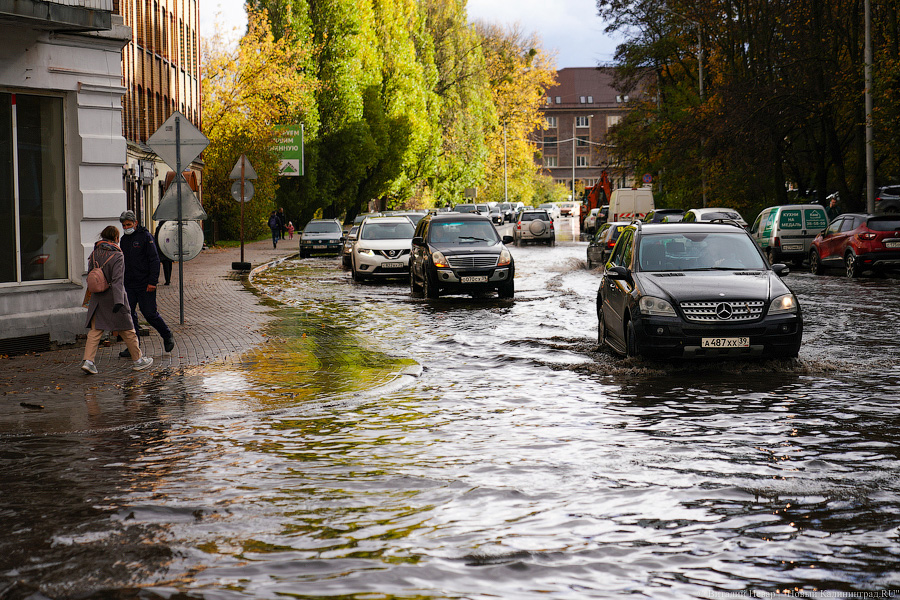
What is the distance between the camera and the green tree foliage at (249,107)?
1962 inches

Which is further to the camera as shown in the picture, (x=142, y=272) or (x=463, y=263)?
(x=463, y=263)

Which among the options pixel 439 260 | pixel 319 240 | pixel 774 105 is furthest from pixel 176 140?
pixel 319 240

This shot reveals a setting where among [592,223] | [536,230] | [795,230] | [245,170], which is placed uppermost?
[245,170]

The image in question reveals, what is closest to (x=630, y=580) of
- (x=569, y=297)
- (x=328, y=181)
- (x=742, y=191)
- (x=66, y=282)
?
(x=66, y=282)

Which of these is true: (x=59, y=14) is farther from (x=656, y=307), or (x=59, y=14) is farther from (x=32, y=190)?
(x=656, y=307)

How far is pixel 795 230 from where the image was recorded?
3144cm

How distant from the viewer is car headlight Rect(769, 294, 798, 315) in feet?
38.2

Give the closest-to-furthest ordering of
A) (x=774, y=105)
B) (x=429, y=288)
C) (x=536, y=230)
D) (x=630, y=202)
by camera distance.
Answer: (x=429, y=288) < (x=774, y=105) < (x=630, y=202) < (x=536, y=230)

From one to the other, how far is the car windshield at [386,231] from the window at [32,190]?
14026mm

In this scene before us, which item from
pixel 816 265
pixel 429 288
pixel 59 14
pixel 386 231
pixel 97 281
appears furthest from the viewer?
pixel 386 231

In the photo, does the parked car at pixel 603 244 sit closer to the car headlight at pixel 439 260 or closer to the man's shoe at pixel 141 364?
the car headlight at pixel 439 260

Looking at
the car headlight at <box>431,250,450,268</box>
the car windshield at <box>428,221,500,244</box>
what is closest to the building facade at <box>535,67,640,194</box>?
the car windshield at <box>428,221,500,244</box>

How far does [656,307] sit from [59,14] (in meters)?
8.15

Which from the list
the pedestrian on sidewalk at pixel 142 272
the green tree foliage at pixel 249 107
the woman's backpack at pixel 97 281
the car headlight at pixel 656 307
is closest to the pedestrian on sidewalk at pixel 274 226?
the green tree foliage at pixel 249 107
